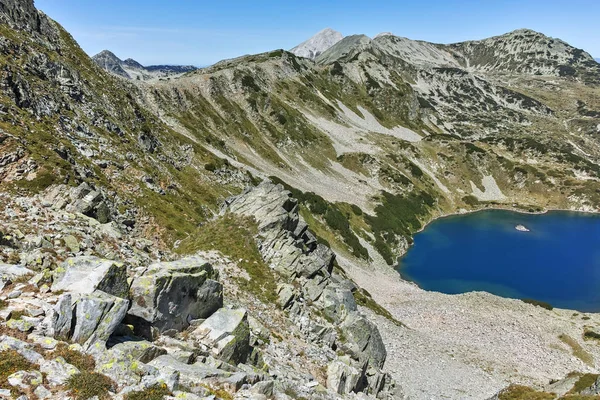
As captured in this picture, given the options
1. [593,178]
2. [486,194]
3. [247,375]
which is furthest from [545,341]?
[593,178]

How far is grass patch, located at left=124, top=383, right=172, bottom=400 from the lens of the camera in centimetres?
Answer: 1080

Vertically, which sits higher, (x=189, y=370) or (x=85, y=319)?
(x=85, y=319)

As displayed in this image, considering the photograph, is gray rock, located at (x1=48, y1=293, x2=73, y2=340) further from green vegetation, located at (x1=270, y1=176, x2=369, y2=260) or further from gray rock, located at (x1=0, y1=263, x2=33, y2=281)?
green vegetation, located at (x1=270, y1=176, x2=369, y2=260)

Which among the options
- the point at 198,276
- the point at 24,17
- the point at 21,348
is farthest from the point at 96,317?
the point at 24,17

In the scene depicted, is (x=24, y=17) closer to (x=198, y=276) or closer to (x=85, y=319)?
(x=198, y=276)

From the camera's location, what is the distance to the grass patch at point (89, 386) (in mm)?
10242

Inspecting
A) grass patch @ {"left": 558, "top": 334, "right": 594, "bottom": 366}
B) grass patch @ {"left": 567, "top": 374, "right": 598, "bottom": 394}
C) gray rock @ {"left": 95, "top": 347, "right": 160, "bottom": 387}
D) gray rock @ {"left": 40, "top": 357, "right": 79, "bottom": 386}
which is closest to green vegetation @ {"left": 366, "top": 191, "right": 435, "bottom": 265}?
grass patch @ {"left": 558, "top": 334, "right": 594, "bottom": 366}

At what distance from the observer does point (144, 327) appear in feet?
49.7

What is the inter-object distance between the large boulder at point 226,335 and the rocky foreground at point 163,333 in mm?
48

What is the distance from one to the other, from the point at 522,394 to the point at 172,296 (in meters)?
37.8

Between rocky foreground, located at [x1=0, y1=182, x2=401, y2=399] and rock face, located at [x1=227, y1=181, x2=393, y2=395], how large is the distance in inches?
4.3

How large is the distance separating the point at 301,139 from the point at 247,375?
12290 cm

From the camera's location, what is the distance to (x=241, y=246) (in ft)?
105

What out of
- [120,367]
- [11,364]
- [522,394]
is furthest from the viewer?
[522,394]
